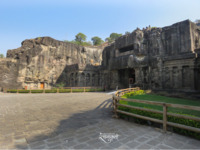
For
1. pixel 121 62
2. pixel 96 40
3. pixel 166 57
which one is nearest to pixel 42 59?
pixel 121 62

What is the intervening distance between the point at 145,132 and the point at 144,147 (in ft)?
3.51

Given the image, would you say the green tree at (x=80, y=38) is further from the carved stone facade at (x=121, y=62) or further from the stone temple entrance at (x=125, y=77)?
the stone temple entrance at (x=125, y=77)

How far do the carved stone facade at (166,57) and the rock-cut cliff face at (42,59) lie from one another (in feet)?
41.8

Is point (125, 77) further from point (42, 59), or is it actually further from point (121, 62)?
point (42, 59)

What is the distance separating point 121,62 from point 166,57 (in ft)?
28.2

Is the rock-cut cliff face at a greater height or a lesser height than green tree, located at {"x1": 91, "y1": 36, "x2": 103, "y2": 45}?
lesser

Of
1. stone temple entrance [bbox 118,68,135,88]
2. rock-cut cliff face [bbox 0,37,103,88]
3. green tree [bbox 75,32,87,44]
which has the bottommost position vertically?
stone temple entrance [bbox 118,68,135,88]

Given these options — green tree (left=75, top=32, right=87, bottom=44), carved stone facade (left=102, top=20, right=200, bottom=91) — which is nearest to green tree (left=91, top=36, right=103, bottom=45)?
green tree (left=75, top=32, right=87, bottom=44)

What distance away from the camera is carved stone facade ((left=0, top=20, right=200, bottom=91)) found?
1680 centimetres

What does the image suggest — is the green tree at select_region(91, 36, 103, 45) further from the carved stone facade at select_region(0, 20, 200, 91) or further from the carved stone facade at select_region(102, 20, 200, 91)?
the carved stone facade at select_region(102, 20, 200, 91)

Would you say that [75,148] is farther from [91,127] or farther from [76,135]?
[91,127]

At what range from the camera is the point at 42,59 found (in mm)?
30594

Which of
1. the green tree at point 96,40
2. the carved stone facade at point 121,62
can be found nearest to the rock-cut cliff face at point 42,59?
the carved stone facade at point 121,62

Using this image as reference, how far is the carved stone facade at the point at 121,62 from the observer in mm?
16797
